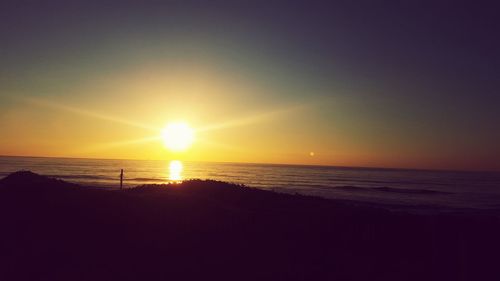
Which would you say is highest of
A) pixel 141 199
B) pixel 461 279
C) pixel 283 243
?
pixel 141 199

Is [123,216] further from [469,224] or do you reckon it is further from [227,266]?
[469,224]

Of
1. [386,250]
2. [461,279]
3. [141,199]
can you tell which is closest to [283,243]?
[386,250]

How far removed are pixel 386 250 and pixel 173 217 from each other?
8326mm

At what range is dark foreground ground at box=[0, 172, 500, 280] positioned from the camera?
38.2 ft

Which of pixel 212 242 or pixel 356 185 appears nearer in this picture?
pixel 212 242

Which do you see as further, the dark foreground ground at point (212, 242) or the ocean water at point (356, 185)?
the ocean water at point (356, 185)

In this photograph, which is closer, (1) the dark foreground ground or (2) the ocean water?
(1) the dark foreground ground

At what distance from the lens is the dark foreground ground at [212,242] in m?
11.6

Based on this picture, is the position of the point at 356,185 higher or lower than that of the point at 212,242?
lower

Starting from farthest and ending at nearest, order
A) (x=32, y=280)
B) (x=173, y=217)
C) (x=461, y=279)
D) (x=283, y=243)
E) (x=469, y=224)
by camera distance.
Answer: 1. (x=469, y=224)
2. (x=173, y=217)
3. (x=283, y=243)
4. (x=461, y=279)
5. (x=32, y=280)

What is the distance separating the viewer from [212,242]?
13.8m

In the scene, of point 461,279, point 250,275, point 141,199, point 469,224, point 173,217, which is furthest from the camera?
point 469,224

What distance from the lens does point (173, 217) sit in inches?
614

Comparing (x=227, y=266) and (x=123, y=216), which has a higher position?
(x=123, y=216)
